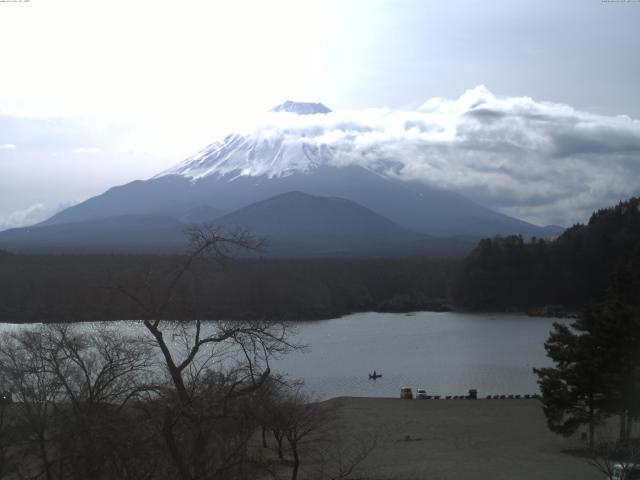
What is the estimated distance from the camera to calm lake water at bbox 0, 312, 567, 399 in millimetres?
21422

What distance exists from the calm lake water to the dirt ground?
208 cm

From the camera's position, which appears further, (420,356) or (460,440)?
(420,356)

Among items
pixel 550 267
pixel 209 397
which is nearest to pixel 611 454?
pixel 209 397

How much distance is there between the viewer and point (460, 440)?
14.5 m

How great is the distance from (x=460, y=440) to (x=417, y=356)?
12416 mm

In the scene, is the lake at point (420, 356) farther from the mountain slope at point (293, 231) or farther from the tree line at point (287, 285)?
the mountain slope at point (293, 231)

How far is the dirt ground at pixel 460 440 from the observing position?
11594 mm

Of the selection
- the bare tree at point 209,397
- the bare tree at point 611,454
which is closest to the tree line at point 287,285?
the bare tree at point 611,454

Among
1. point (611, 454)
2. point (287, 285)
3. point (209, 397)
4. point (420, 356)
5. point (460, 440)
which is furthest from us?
point (287, 285)

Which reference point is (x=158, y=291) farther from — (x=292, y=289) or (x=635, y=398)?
(x=292, y=289)

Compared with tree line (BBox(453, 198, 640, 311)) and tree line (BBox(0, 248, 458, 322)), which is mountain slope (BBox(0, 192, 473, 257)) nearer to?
tree line (BBox(0, 248, 458, 322))

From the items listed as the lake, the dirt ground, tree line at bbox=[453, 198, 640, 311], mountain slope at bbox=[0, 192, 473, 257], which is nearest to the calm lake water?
the lake

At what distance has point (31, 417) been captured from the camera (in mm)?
6754

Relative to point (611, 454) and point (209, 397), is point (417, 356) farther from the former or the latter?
point (209, 397)
